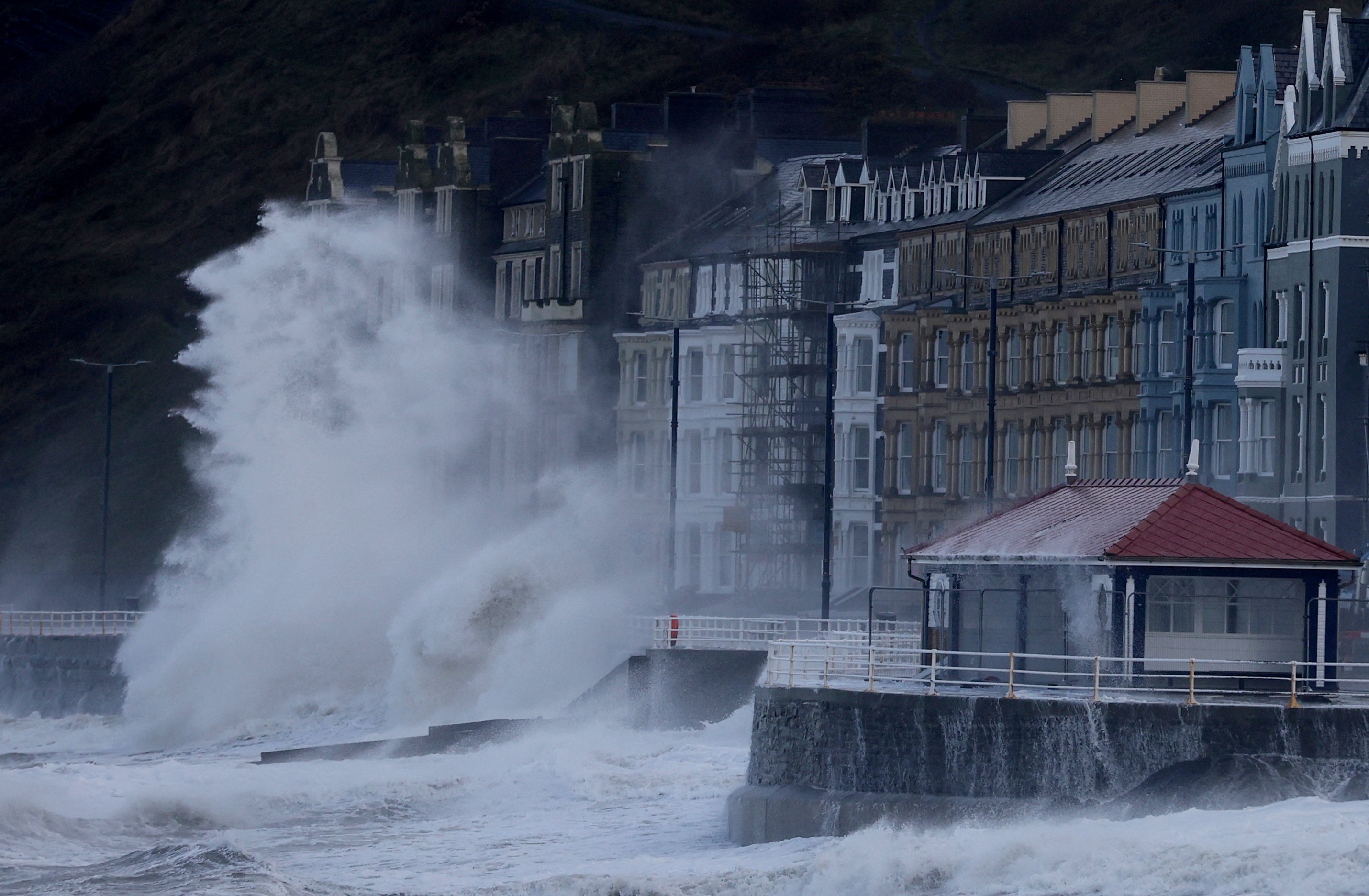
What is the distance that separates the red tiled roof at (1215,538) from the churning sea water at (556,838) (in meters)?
4.48

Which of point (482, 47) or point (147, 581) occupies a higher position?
point (482, 47)

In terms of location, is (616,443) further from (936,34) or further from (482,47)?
(482,47)

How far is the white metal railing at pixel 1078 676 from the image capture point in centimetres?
4309

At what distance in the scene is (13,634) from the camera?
93.2 m

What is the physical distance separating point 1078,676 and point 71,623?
54.6 meters

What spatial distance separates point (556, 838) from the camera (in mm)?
51156

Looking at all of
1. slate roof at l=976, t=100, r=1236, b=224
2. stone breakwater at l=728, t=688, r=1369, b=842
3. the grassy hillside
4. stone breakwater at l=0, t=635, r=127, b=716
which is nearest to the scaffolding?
slate roof at l=976, t=100, r=1236, b=224

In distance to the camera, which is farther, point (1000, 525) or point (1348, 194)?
point (1348, 194)

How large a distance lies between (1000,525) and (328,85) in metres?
145

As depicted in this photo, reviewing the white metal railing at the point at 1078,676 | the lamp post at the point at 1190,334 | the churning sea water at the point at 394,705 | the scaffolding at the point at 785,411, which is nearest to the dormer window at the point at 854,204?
the scaffolding at the point at 785,411

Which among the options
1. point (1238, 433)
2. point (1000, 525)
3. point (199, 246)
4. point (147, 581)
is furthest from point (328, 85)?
point (1000, 525)

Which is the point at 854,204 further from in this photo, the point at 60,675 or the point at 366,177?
the point at 366,177

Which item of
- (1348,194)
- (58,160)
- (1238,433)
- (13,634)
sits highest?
(58,160)

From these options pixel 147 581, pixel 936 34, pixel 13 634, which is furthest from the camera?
pixel 936 34
